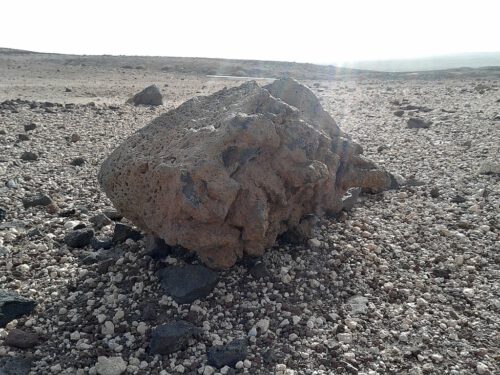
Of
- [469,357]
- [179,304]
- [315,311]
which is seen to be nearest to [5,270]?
[179,304]

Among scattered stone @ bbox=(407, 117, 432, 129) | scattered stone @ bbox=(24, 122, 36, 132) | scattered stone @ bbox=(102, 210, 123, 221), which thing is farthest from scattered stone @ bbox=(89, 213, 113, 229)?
scattered stone @ bbox=(407, 117, 432, 129)

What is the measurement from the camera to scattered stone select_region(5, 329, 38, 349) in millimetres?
4805

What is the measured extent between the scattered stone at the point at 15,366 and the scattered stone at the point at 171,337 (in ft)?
3.82

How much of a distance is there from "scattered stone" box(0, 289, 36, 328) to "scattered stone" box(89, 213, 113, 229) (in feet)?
6.72

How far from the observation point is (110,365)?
4555 mm

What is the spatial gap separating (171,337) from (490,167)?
25.6 ft

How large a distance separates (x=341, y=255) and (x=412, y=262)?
96 cm

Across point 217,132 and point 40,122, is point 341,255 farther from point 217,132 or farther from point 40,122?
point 40,122

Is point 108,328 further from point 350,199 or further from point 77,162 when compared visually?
point 77,162

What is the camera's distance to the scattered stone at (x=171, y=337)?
4687mm

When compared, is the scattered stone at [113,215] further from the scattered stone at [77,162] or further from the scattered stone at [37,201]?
the scattered stone at [77,162]

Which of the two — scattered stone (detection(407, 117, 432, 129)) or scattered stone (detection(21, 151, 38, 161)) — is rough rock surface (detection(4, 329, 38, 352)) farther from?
scattered stone (detection(407, 117, 432, 129))

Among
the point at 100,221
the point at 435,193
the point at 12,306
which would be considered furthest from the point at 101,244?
the point at 435,193

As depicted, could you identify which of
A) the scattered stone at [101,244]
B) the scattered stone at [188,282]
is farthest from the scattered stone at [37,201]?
the scattered stone at [188,282]
